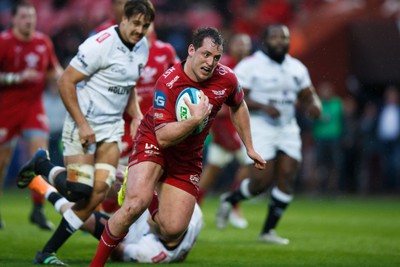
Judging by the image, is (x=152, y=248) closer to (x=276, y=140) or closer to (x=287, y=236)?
(x=276, y=140)

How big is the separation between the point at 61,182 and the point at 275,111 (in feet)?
11.6

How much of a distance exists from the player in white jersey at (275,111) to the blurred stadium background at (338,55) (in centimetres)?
876

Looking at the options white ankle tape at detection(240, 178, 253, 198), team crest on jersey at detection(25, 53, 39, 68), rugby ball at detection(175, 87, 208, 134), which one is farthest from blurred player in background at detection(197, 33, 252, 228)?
rugby ball at detection(175, 87, 208, 134)

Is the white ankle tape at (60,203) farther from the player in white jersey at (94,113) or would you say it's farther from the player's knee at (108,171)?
the player's knee at (108,171)

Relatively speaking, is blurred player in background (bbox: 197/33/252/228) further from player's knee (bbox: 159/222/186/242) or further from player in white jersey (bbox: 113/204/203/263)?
player's knee (bbox: 159/222/186/242)

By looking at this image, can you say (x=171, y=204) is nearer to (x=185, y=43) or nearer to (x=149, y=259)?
(x=149, y=259)

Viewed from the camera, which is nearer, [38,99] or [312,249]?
[312,249]

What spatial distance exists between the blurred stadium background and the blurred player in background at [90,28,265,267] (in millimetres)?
12151

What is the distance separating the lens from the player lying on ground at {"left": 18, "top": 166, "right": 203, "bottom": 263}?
8391 mm

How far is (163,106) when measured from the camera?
7.46 metres

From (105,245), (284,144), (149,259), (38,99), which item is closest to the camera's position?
(105,245)

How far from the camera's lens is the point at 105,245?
7.23 meters

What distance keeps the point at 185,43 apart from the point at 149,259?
42.2 feet

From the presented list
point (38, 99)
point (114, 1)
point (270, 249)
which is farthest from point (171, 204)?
point (38, 99)
